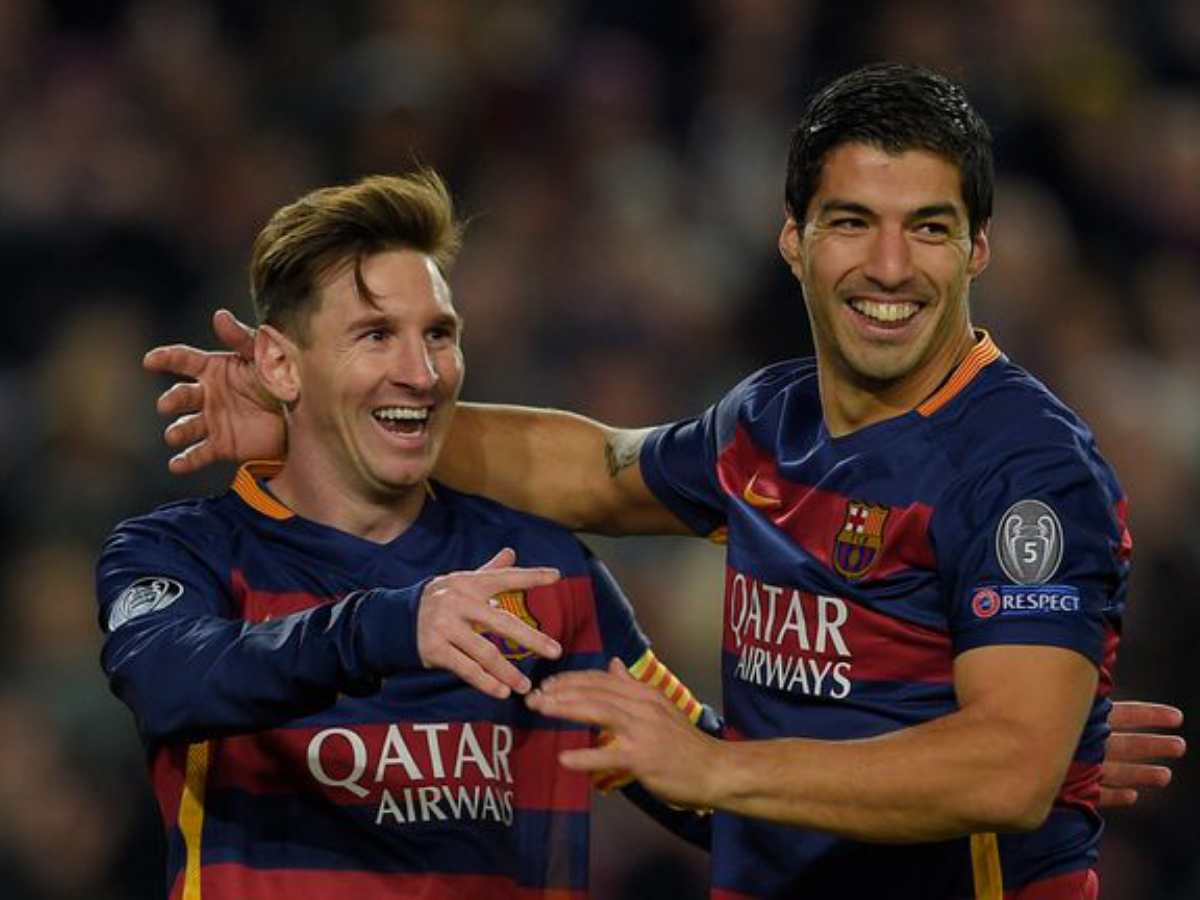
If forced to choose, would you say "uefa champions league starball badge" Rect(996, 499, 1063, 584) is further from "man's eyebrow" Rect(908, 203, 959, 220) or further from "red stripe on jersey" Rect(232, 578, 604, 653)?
"red stripe on jersey" Rect(232, 578, 604, 653)

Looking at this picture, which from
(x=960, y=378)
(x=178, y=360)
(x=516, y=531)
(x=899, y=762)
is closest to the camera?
(x=899, y=762)

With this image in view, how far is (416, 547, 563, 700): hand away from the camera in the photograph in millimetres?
3871

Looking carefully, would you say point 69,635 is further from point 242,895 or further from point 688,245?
point 242,895

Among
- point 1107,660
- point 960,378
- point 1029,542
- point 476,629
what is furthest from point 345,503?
point 1107,660

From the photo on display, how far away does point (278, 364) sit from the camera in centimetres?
480

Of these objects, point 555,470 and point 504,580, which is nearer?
point 504,580

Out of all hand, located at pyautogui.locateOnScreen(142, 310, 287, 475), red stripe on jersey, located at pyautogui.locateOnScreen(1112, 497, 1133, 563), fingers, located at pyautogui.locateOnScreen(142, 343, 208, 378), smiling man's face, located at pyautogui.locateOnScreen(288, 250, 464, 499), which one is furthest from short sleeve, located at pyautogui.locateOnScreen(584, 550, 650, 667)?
red stripe on jersey, located at pyautogui.locateOnScreen(1112, 497, 1133, 563)

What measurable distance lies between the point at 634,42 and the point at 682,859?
13.2 ft

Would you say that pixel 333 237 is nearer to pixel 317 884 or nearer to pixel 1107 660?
pixel 317 884

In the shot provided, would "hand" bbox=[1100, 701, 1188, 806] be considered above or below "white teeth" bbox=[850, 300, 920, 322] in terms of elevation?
below

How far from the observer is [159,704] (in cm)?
421

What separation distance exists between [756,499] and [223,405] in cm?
113

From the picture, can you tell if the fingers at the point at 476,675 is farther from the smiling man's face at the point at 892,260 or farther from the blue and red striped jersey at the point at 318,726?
the smiling man's face at the point at 892,260

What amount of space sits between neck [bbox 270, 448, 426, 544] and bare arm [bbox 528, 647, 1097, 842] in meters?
0.91
